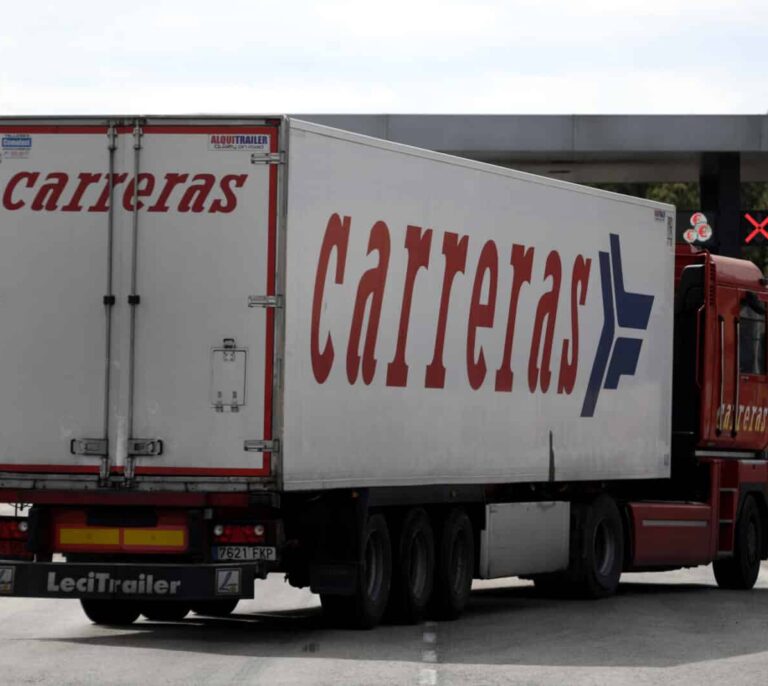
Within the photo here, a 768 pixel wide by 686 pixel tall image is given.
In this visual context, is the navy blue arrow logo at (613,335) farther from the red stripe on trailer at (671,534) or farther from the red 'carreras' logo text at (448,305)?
the red stripe on trailer at (671,534)

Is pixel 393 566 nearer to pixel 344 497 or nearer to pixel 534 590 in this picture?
pixel 344 497

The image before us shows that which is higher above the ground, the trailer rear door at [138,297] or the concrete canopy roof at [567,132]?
the concrete canopy roof at [567,132]

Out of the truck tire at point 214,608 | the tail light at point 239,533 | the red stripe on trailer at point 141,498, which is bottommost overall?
the truck tire at point 214,608

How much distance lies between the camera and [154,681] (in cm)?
1243

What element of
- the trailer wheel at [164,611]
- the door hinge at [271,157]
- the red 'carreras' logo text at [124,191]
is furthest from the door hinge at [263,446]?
the trailer wheel at [164,611]

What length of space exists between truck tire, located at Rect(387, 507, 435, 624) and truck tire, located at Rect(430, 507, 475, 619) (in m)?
0.15

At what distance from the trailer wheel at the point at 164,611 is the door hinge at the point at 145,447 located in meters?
2.63

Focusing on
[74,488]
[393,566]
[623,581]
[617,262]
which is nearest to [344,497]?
[393,566]

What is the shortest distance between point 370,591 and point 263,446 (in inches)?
75.9

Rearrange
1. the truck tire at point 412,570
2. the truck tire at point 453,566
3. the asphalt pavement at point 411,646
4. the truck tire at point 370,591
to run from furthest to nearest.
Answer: the truck tire at point 453,566, the truck tire at point 412,570, the truck tire at point 370,591, the asphalt pavement at point 411,646

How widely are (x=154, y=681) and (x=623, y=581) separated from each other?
11.8 meters

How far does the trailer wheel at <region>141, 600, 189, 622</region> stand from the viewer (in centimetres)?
1688

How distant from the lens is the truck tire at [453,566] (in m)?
16.9

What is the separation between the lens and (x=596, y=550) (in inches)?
788
